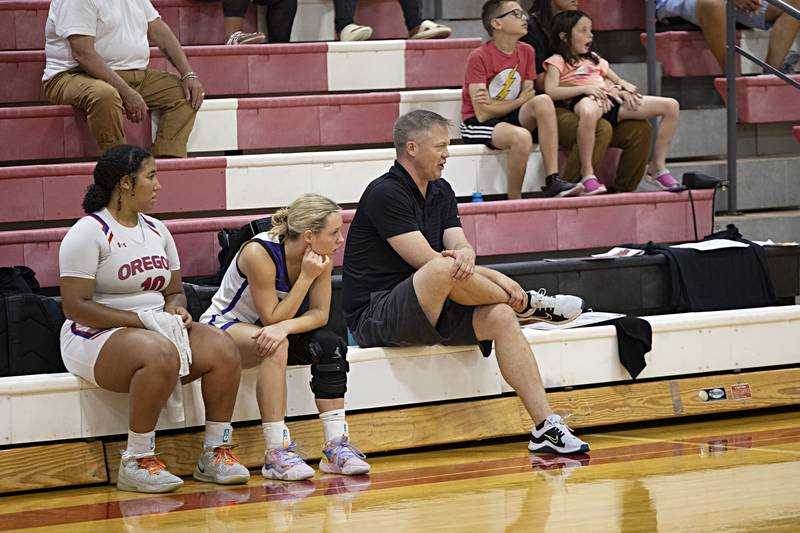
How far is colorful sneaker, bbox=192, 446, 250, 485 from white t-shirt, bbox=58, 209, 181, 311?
455 mm

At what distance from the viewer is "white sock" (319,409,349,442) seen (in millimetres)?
3607

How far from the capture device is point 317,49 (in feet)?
18.8

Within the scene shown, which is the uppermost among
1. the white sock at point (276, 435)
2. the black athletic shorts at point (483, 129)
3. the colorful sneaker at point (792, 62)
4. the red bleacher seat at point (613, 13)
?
the red bleacher seat at point (613, 13)

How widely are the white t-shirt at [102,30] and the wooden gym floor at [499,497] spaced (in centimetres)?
205

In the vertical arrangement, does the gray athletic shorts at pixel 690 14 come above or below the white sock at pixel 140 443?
above

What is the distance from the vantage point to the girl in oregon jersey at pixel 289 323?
3.57 meters

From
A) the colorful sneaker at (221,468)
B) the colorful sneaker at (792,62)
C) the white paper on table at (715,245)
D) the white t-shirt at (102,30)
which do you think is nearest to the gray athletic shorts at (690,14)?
the colorful sneaker at (792,62)

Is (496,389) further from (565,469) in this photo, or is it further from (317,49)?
(317,49)

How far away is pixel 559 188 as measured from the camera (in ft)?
17.0

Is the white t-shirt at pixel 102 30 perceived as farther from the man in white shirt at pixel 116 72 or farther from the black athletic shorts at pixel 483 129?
the black athletic shorts at pixel 483 129

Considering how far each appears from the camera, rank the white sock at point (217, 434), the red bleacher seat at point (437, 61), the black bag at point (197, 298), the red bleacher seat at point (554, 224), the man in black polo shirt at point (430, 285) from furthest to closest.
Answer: the red bleacher seat at point (437, 61)
the red bleacher seat at point (554, 224)
the black bag at point (197, 298)
the man in black polo shirt at point (430, 285)
the white sock at point (217, 434)

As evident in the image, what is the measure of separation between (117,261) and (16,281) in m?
0.55

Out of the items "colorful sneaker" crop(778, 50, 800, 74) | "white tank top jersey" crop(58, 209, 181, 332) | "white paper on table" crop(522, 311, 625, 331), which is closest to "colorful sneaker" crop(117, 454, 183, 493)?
"white tank top jersey" crop(58, 209, 181, 332)

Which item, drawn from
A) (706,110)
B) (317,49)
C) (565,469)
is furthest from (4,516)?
(706,110)
